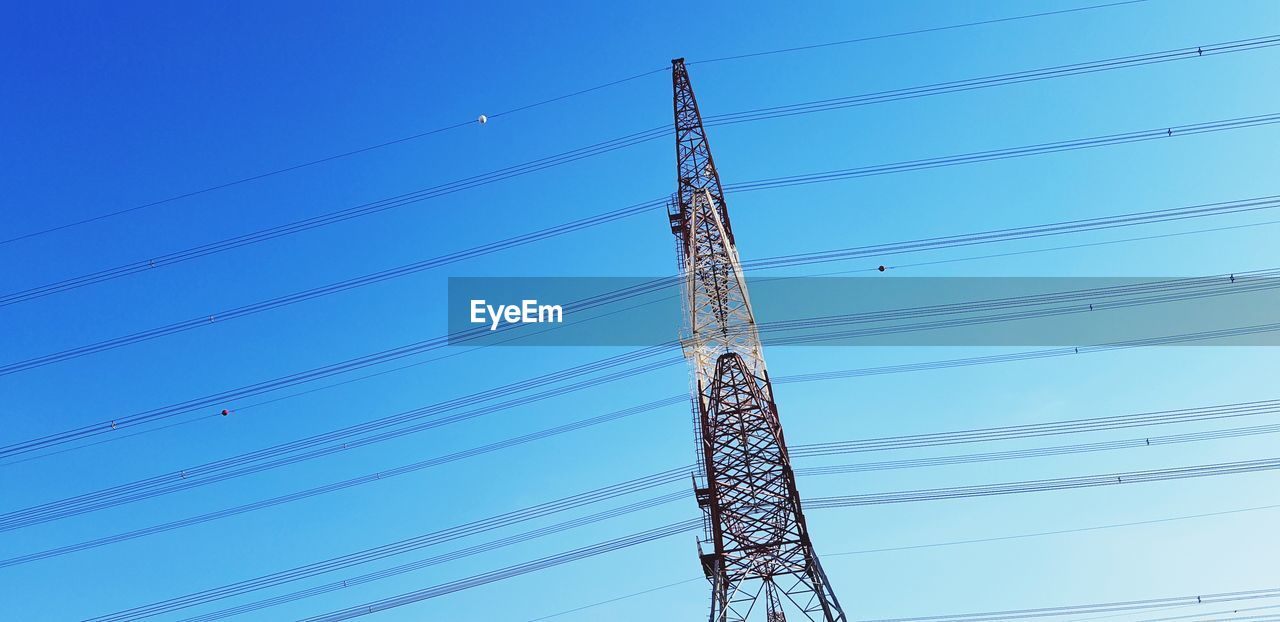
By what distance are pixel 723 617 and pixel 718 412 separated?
11.0 m

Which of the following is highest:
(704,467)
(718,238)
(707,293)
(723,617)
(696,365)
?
(718,238)

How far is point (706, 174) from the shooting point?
61188mm

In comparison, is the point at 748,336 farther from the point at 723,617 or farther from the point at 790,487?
the point at 723,617

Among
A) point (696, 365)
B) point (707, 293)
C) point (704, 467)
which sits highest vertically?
point (707, 293)

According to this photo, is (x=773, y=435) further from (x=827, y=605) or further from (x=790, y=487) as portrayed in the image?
(x=827, y=605)

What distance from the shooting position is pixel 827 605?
155 ft

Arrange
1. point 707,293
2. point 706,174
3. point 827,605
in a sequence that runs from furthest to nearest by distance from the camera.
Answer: point 706,174 → point 707,293 → point 827,605

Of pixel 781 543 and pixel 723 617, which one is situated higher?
pixel 781 543

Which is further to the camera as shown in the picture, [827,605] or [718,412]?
[718,412]

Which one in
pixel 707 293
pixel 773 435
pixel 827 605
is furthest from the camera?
pixel 707 293

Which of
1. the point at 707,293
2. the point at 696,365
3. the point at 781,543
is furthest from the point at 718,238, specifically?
the point at 781,543

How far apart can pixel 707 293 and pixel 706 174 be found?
10005mm

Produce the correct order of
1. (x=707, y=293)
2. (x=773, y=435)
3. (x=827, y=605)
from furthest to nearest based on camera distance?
1. (x=707, y=293)
2. (x=773, y=435)
3. (x=827, y=605)

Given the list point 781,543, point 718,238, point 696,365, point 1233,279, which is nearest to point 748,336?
point 696,365
